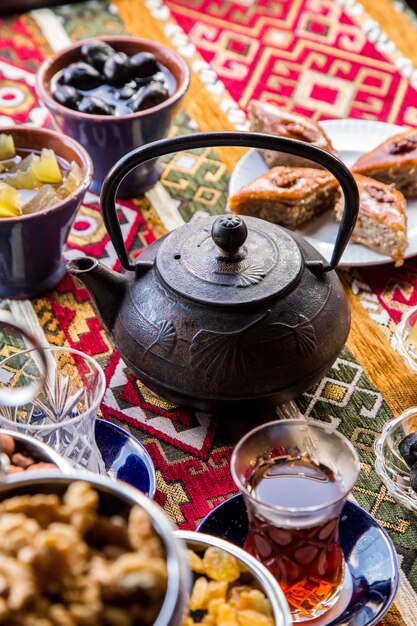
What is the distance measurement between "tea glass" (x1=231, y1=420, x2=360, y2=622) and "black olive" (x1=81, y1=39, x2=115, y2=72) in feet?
3.70

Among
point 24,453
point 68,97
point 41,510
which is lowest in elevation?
point 68,97

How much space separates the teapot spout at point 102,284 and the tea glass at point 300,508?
0.40m

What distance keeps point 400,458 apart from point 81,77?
1061 millimetres

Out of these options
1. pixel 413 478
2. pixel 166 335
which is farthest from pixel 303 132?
pixel 413 478

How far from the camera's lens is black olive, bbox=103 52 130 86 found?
180 centimetres

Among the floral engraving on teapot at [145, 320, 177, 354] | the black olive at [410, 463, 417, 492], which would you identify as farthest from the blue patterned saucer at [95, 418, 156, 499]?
the black olive at [410, 463, 417, 492]

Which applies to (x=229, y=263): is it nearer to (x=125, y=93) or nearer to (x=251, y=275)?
(x=251, y=275)

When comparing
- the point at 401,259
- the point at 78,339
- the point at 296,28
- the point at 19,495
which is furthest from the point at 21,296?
the point at 296,28

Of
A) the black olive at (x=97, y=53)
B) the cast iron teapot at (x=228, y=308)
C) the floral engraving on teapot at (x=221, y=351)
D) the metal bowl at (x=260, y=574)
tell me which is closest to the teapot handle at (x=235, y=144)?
the cast iron teapot at (x=228, y=308)

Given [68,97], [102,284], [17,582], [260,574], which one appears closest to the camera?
[17,582]

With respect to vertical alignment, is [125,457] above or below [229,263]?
below

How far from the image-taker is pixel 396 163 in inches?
67.8

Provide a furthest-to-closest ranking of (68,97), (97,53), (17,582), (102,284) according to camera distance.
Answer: (97,53), (68,97), (102,284), (17,582)

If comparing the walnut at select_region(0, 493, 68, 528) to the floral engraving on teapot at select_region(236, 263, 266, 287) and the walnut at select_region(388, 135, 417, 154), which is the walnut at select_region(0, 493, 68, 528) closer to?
the floral engraving on teapot at select_region(236, 263, 266, 287)
